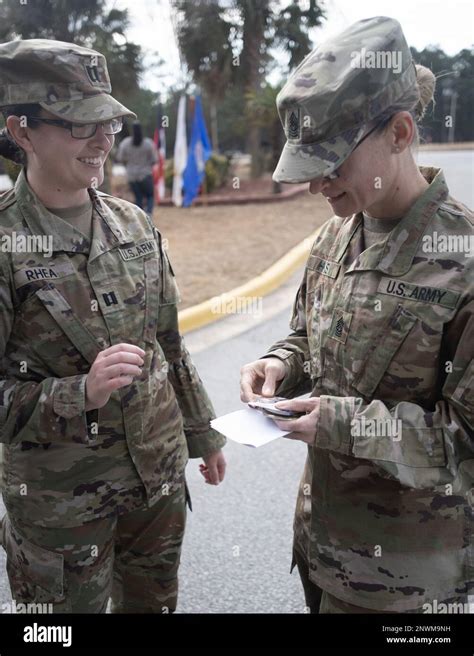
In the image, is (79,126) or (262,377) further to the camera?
(262,377)

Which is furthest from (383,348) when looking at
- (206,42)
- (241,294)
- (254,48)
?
(206,42)

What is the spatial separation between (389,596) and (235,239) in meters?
8.47

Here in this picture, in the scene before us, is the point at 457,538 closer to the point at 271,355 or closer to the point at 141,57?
the point at 271,355

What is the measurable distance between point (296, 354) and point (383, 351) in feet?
1.28

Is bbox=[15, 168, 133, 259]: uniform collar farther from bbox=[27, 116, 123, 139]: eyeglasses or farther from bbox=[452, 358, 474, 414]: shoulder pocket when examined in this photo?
bbox=[452, 358, 474, 414]: shoulder pocket

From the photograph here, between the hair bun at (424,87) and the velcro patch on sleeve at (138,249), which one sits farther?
the velcro patch on sleeve at (138,249)

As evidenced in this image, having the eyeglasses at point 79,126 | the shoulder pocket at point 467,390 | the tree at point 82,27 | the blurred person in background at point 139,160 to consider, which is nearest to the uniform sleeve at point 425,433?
the shoulder pocket at point 467,390

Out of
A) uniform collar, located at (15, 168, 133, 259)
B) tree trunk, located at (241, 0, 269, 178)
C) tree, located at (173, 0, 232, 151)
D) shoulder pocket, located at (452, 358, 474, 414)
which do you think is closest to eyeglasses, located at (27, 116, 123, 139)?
uniform collar, located at (15, 168, 133, 259)

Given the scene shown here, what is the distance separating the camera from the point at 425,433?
1340 mm

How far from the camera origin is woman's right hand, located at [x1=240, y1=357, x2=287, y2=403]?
1657mm

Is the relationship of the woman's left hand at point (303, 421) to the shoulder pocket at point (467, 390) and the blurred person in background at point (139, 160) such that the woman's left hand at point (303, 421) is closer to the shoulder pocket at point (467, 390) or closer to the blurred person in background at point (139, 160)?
the shoulder pocket at point (467, 390)

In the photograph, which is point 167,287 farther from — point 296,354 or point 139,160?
point 139,160

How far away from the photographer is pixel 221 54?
61.2 ft

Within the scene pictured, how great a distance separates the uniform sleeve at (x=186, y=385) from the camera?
1919mm
